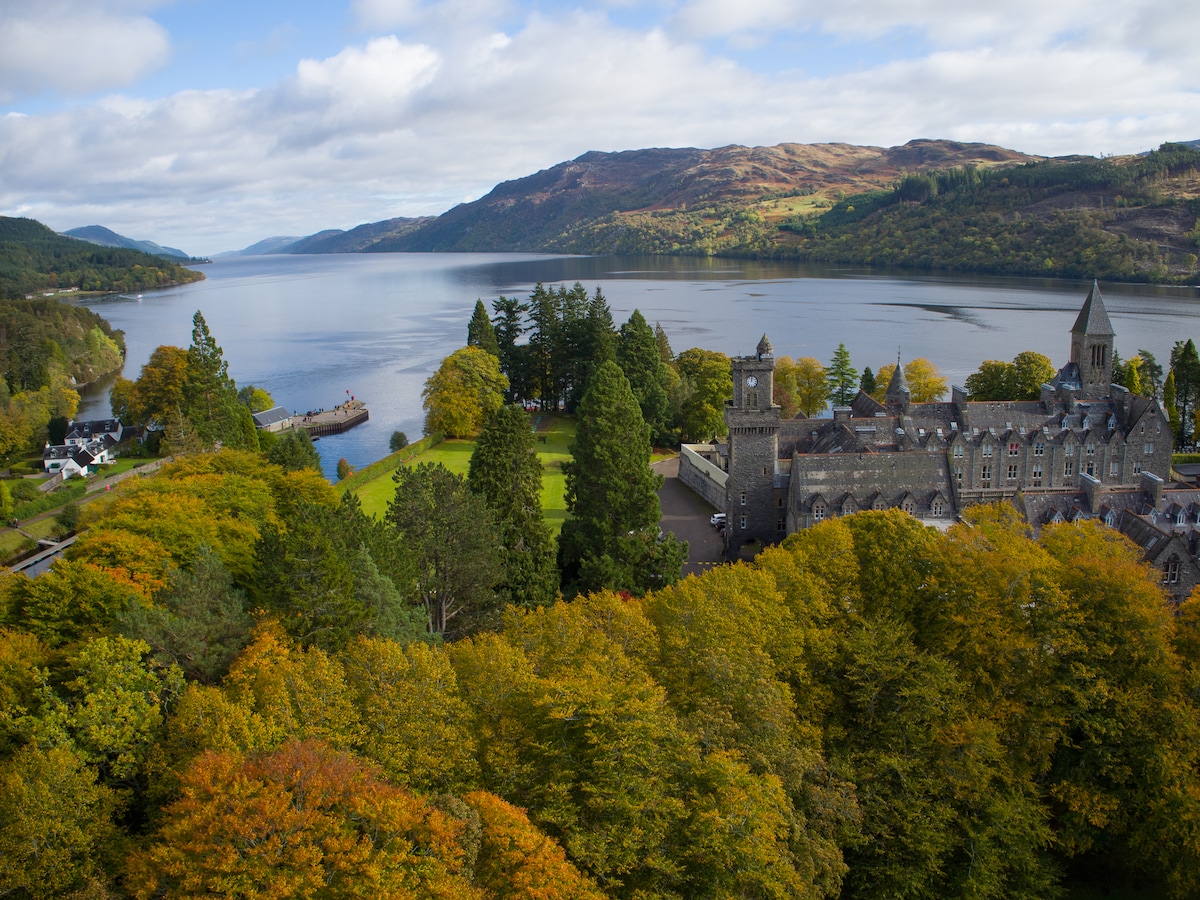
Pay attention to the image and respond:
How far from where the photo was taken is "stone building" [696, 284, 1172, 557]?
141 ft

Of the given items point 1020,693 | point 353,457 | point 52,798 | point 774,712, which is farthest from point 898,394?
point 52,798

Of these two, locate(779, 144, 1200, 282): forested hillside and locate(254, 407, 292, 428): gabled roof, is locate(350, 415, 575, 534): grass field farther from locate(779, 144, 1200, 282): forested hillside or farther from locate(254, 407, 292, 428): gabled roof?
locate(779, 144, 1200, 282): forested hillside

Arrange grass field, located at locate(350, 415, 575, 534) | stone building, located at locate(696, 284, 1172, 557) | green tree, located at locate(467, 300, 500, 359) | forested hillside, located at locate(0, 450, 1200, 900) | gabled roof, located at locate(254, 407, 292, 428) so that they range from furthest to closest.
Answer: gabled roof, located at locate(254, 407, 292, 428) → green tree, located at locate(467, 300, 500, 359) → grass field, located at locate(350, 415, 575, 534) → stone building, located at locate(696, 284, 1172, 557) → forested hillside, located at locate(0, 450, 1200, 900)

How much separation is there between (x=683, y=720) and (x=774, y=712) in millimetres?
2394

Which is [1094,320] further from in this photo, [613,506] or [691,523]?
[613,506]

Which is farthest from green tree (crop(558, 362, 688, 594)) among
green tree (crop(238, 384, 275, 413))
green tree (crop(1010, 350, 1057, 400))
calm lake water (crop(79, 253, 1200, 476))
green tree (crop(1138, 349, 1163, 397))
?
green tree (crop(238, 384, 275, 413))

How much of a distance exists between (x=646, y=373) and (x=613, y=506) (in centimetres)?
3198

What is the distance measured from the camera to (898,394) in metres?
57.5

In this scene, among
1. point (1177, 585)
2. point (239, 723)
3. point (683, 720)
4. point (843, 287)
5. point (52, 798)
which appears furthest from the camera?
point (843, 287)

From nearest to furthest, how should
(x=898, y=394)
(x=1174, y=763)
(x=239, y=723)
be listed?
1. (x=239, y=723)
2. (x=1174, y=763)
3. (x=898, y=394)

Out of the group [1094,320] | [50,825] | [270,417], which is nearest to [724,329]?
[270,417]

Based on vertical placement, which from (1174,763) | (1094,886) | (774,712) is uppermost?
(774,712)

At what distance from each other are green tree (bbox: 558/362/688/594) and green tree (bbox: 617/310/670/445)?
27.1 meters

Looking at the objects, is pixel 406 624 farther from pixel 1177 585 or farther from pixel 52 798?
pixel 1177 585
